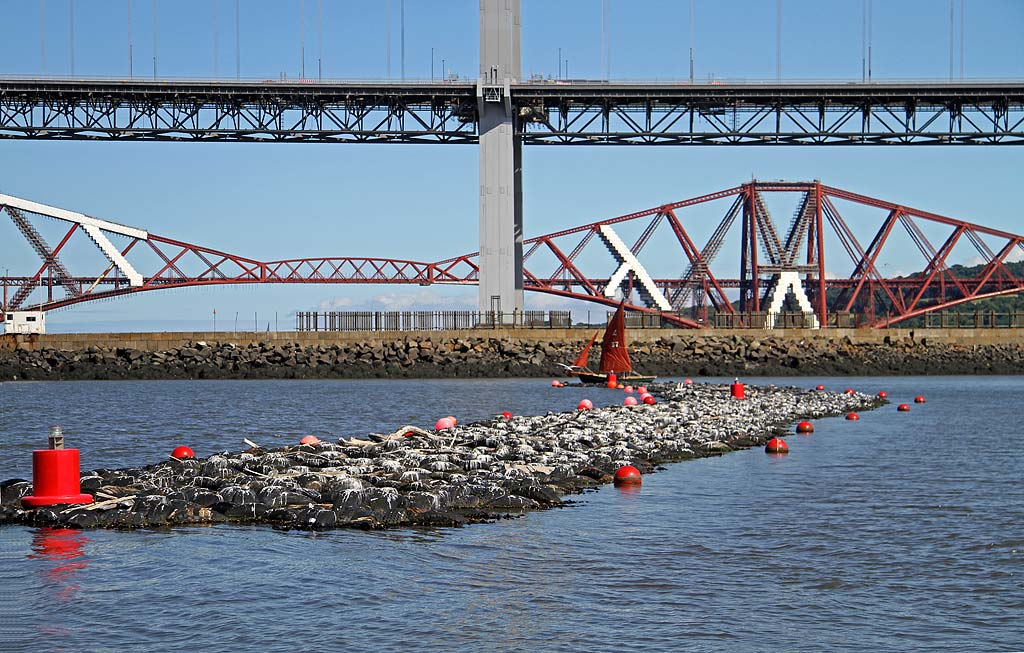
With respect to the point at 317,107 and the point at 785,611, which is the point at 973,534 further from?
the point at 317,107

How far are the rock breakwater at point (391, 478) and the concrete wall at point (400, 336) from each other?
38416 mm

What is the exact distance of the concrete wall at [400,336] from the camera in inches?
2594

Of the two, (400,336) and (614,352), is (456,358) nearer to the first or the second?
(400,336)

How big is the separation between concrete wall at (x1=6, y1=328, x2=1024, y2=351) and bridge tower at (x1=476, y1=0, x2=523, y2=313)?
385 centimetres

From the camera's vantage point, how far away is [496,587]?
12078 millimetres

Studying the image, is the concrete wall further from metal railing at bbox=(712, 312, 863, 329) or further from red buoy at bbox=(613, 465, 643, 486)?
red buoy at bbox=(613, 465, 643, 486)

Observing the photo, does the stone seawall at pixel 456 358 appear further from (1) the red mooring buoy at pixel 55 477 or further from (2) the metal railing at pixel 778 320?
(1) the red mooring buoy at pixel 55 477

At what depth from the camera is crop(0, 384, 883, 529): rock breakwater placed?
51.2 ft

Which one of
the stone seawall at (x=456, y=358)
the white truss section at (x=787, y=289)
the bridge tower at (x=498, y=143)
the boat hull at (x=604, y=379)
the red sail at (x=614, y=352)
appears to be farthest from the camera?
the white truss section at (x=787, y=289)

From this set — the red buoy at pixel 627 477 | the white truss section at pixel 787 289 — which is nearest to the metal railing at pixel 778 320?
the white truss section at pixel 787 289

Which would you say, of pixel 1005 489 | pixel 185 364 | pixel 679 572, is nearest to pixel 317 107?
pixel 185 364

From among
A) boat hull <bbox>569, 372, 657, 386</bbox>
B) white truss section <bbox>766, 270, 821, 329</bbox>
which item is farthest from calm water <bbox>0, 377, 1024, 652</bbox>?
white truss section <bbox>766, 270, 821, 329</bbox>

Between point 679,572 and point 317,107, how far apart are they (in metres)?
52.4

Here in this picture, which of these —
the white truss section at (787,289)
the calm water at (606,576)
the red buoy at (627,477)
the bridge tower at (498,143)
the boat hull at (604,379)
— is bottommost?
the calm water at (606,576)
